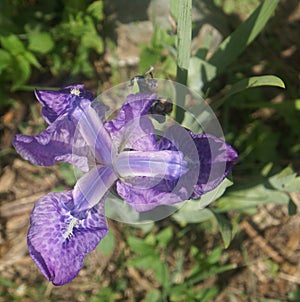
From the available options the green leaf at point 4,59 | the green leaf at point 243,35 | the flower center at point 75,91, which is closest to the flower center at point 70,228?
the flower center at point 75,91

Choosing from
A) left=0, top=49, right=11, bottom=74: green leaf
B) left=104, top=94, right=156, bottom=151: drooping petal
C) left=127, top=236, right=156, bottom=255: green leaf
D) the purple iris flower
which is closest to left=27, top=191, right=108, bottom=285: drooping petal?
the purple iris flower

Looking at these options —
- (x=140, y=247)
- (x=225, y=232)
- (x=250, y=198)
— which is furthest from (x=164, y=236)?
(x=225, y=232)

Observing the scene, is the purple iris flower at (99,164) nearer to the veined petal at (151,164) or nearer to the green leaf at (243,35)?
the veined petal at (151,164)

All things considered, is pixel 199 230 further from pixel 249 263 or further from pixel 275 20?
pixel 275 20

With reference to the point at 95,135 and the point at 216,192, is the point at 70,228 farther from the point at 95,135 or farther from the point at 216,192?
the point at 216,192

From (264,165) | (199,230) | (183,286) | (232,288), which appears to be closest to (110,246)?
(183,286)

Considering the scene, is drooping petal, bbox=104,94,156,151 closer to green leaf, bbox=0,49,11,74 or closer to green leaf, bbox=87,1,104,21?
green leaf, bbox=0,49,11,74
